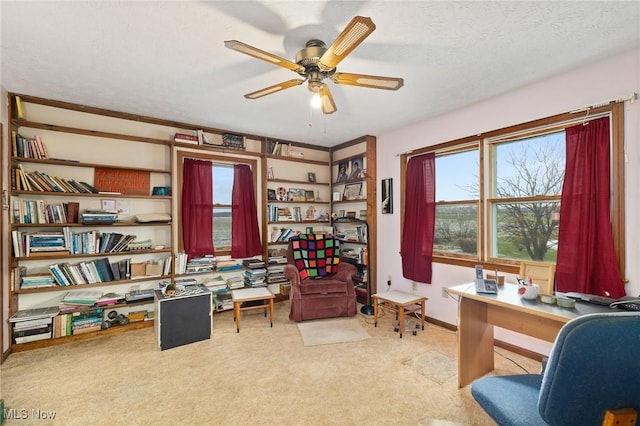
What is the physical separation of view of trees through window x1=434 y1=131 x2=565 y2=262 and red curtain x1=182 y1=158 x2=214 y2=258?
305 cm

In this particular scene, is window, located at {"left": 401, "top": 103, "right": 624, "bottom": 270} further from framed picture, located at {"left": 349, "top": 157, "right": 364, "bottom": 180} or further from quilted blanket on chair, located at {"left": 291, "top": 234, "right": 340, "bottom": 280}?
quilted blanket on chair, located at {"left": 291, "top": 234, "right": 340, "bottom": 280}

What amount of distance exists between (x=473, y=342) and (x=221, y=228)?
331 centimetres

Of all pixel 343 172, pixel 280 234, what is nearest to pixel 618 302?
pixel 343 172

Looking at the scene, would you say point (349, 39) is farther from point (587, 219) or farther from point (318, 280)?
point (318, 280)

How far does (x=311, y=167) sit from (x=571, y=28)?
349 centimetres

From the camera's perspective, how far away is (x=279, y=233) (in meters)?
4.29

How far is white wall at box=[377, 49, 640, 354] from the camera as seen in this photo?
1958 mm

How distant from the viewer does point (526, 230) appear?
8.64ft

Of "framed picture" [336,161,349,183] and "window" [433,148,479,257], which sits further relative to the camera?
"framed picture" [336,161,349,183]

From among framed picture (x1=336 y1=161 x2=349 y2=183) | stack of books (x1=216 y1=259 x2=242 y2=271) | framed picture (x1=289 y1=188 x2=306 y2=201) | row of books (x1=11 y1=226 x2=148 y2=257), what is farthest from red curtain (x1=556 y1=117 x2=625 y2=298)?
row of books (x1=11 y1=226 x2=148 y2=257)

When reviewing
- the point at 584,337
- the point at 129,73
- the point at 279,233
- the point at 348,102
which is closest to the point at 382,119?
the point at 348,102

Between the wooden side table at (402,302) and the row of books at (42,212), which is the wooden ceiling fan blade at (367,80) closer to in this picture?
the wooden side table at (402,302)

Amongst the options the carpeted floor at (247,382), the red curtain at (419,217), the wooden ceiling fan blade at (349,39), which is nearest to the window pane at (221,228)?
the carpeted floor at (247,382)

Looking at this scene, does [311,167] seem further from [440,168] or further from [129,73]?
[129,73]
